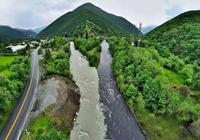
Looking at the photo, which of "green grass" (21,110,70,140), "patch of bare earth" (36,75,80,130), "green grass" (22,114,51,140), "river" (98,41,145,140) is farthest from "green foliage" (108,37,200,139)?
"green grass" (22,114,51,140)

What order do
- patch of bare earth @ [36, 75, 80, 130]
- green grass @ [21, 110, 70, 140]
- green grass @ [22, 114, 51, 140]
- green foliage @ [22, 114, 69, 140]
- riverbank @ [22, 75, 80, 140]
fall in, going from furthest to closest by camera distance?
1. patch of bare earth @ [36, 75, 80, 130]
2. riverbank @ [22, 75, 80, 140]
3. green grass @ [22, 114, 51, 140]
4. green grass @ [21, 110, 70, 140]
5. green foliage @ [22, 114, 69, 140]

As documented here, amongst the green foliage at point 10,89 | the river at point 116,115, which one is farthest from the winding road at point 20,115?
the river at point 116,115

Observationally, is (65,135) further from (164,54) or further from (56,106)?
(164,54)

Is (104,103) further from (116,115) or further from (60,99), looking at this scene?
(60,99)

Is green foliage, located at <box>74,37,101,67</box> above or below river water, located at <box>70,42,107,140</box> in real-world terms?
above

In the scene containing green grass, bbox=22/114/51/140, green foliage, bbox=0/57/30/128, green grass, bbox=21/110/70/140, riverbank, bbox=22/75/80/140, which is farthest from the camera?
green foliage, bbox=0/57/30/128

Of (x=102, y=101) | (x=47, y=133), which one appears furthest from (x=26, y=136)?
(x=102, y=101)

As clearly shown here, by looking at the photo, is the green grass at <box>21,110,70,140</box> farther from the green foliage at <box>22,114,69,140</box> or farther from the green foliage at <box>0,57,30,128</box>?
the green foliage at <box>0,57,30,128</box>

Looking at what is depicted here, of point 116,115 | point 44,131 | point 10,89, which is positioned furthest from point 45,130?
point 10,89
